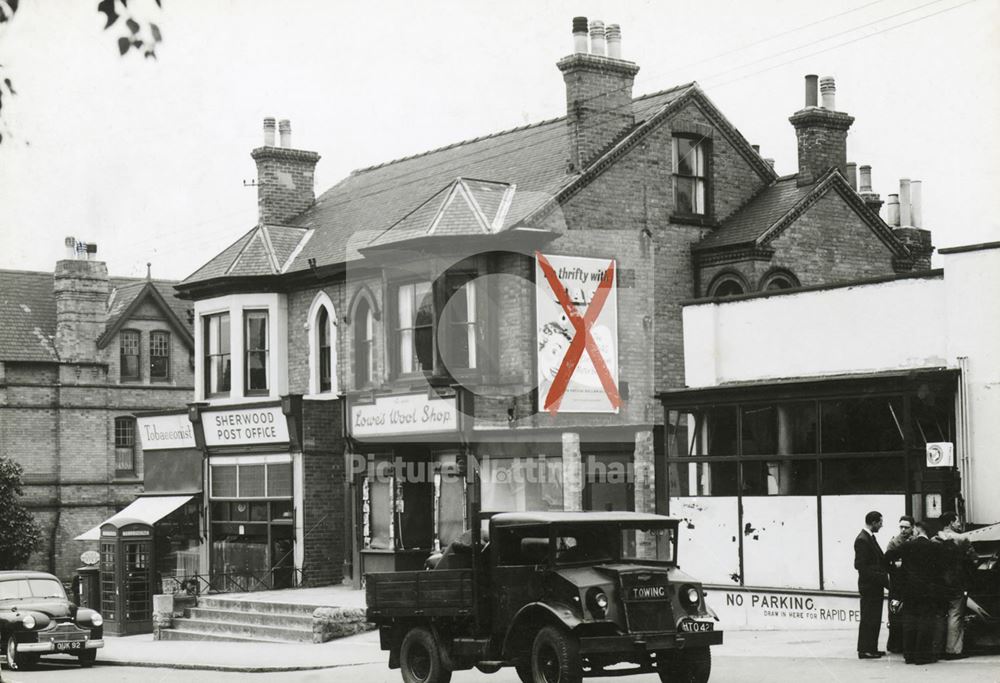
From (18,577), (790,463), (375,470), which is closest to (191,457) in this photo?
(375,470)

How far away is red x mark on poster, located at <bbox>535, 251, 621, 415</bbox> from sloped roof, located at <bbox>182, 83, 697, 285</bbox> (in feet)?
4.61

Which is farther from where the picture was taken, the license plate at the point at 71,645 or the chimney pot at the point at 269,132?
the chimney pot at the point at 269,132

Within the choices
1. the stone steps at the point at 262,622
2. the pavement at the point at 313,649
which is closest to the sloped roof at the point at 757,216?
the pavement at the point at 313,649

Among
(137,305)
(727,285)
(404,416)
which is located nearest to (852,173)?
(727,285)

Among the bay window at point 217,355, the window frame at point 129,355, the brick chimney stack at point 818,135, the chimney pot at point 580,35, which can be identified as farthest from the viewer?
the window frame at point 129,355

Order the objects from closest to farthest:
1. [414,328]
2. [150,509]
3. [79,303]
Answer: [414,328] → [150,509] → [79,303]

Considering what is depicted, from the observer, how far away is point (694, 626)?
44.5ft

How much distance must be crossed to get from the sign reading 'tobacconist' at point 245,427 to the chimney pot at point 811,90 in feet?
41.5

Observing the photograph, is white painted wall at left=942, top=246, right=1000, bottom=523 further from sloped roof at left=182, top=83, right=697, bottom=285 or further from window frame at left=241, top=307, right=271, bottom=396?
window frame at left=241, top=307, right=271, bottom=396

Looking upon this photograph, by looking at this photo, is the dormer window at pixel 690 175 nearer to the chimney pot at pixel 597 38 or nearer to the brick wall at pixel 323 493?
the chimney pot at pixel 597 38

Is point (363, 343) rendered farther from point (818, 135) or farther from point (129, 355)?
point (129, 355)

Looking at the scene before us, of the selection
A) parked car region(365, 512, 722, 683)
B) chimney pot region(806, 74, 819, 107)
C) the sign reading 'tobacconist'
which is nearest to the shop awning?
the sign reading 'tobacconist'

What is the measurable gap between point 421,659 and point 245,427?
16263 mm

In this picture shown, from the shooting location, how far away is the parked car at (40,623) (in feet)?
72.3
